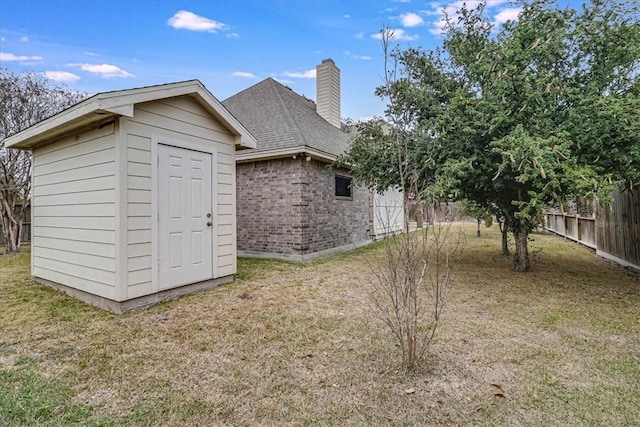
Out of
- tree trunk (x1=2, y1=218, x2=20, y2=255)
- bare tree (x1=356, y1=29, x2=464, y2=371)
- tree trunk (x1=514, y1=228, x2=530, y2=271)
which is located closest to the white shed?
bare tree (x1=356, y1=29, x2=464, y2=371)

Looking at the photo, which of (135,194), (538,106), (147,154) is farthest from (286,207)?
(538,106)

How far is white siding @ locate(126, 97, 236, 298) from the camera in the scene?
4.16m

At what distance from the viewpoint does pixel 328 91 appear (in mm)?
11727

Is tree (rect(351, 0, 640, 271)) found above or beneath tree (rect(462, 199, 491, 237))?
above

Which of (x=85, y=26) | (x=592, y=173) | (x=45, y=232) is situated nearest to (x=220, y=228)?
(x=45, y=232)

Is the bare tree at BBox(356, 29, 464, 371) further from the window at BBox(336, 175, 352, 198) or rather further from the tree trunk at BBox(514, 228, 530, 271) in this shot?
the window at BBox(336, 175, 352, 198)

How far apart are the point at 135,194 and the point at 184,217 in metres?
0.79

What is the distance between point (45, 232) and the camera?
18.2ft

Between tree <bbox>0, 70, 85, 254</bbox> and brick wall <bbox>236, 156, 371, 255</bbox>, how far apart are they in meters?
6.46

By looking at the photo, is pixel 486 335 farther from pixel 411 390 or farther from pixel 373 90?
pixel 373 90

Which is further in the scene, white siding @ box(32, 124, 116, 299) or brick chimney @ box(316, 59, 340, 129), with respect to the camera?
brick chimney @ box(316, 59, 340, 129)

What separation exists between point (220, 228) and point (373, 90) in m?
3.85

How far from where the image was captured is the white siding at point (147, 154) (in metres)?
4.16

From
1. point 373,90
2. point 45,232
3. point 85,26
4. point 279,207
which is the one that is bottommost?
point 45,232
